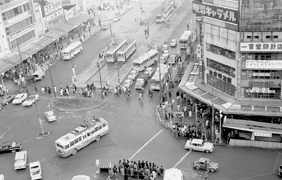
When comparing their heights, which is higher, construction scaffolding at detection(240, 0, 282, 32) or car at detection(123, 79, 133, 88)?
construction scaffolding at detection(240, 0, 282, 32)

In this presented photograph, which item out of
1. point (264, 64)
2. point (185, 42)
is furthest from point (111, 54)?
point (264, 64)

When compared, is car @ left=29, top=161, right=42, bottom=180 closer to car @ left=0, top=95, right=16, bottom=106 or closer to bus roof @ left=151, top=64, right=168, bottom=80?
A: car @ left=0, top=95, right=16, bottom=106

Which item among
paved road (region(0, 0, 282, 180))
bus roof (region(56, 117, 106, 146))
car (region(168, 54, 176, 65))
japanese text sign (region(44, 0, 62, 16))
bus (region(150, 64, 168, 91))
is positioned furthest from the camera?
japanese text sign (region(44, 0, 62, 16))

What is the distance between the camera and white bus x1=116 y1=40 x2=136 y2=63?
92.2 meters

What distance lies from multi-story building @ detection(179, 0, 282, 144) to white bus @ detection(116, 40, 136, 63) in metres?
31.0

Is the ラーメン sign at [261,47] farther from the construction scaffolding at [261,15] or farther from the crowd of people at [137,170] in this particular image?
the crowd of people at [137,170]

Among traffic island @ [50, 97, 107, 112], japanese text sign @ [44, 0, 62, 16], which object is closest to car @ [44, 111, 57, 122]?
traffic island @ [50, 97, 107, 112]

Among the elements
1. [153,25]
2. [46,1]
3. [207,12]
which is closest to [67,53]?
[46,1]

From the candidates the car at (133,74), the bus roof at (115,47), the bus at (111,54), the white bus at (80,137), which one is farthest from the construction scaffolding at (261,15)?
the bus roof at (115,47)

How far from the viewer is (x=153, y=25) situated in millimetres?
121688

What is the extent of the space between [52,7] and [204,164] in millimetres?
74555

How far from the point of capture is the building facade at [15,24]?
89688mm

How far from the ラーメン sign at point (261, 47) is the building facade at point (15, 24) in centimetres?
5686

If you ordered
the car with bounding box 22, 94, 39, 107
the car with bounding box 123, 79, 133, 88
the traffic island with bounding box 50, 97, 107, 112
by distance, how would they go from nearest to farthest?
the traffic island with bounding box 50, 97, 107, 112 → the car with bounding box 22, 94, 39, 107 → the car with bounding box 123, 79, 133, 88
